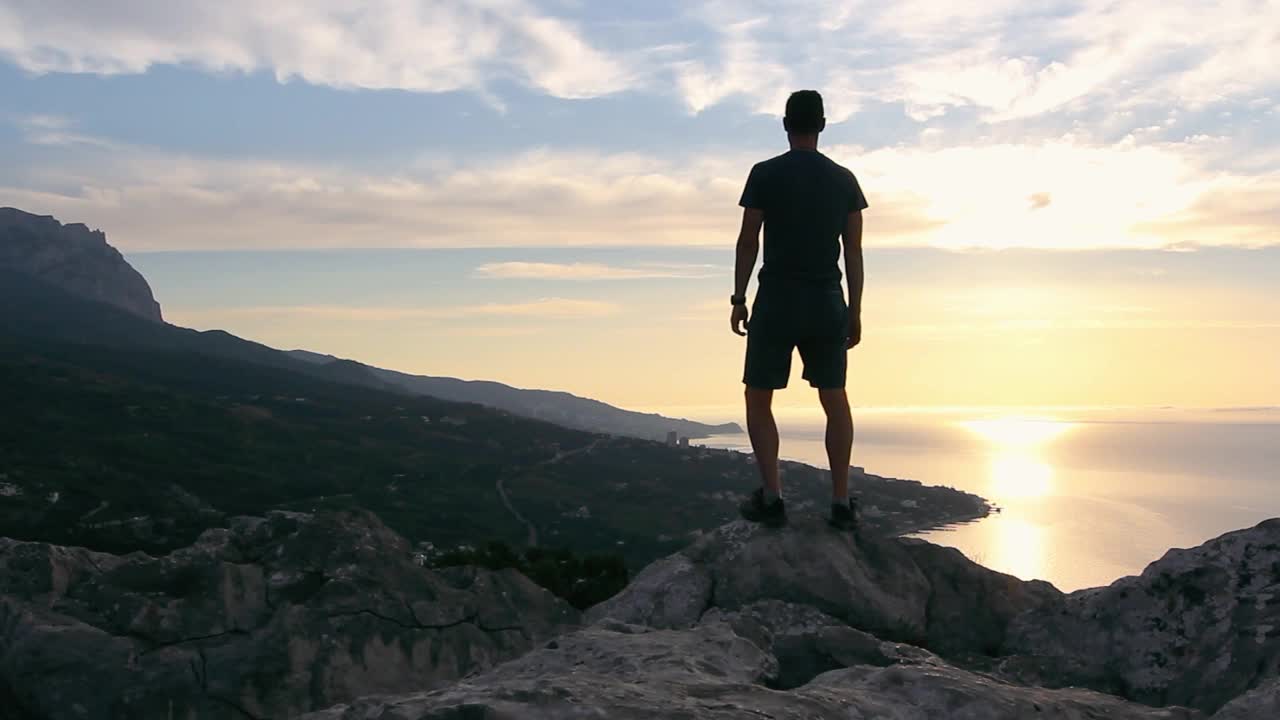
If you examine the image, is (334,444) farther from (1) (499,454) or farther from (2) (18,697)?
(2) (18,697)

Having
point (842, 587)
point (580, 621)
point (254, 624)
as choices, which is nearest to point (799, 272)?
point (842, 587)

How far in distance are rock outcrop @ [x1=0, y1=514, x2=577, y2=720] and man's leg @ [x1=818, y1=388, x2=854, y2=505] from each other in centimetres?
369

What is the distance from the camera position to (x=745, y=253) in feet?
30.7

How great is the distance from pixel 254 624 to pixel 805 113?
26.0 feet

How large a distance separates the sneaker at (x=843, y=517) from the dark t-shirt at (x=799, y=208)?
8.23ft

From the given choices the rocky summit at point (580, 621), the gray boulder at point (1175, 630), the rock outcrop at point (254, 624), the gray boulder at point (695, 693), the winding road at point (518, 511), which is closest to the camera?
the gray boulder at point (695, 693)

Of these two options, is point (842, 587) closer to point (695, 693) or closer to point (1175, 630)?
point (1175, 630)

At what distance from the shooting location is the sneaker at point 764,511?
9.78m

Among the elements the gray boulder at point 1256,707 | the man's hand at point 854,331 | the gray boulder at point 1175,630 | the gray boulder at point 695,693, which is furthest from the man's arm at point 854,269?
the gray boulder at point 1256,707

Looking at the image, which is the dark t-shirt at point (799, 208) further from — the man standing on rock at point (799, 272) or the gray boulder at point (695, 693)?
the gray boulder at point (695, 693)

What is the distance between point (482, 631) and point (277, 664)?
214cm

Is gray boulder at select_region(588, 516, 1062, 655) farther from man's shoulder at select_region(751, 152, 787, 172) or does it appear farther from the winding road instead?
the winding road

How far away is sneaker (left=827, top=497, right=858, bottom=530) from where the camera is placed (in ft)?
32.3

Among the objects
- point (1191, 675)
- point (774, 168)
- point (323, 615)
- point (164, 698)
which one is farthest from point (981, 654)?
point (164, 698)
